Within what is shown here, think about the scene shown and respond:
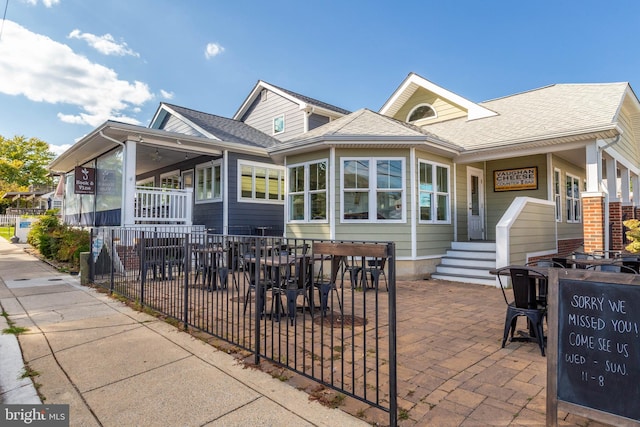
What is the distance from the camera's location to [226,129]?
13188 mm

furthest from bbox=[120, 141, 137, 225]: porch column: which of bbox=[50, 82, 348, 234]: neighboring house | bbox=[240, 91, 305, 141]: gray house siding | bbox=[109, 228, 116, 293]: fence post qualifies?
bbox=[240, 91, 305, 141]: gray house siding

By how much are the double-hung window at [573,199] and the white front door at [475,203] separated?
2.86 metres

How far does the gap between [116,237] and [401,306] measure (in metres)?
5.54

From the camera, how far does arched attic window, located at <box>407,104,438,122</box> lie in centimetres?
1247

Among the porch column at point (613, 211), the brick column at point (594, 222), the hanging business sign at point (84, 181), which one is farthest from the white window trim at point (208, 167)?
the porch column at point (613, 211)

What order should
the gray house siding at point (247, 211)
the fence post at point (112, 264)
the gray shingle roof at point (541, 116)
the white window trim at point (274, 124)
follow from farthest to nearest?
the white window trim at point (274, 124), the gray house siding at point (247, 211), the gray shingle roof at point (541, 116), the fence post at point (112, 264)

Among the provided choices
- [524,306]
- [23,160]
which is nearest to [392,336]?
[524,306]

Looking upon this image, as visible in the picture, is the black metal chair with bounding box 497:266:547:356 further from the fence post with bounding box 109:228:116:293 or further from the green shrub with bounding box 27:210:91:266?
the green shrub with bounding box 27:210:91:266

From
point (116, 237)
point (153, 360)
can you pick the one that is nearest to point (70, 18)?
point (116, 237)

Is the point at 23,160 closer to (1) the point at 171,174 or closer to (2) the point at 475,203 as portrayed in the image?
(1) the point at 171,174

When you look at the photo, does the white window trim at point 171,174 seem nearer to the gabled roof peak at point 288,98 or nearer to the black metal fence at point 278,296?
the gabled roof peak at point 288,98

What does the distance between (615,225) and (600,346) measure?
10314 mm

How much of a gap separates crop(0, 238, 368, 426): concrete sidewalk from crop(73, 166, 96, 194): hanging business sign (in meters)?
7.11

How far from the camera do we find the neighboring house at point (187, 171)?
945cm
